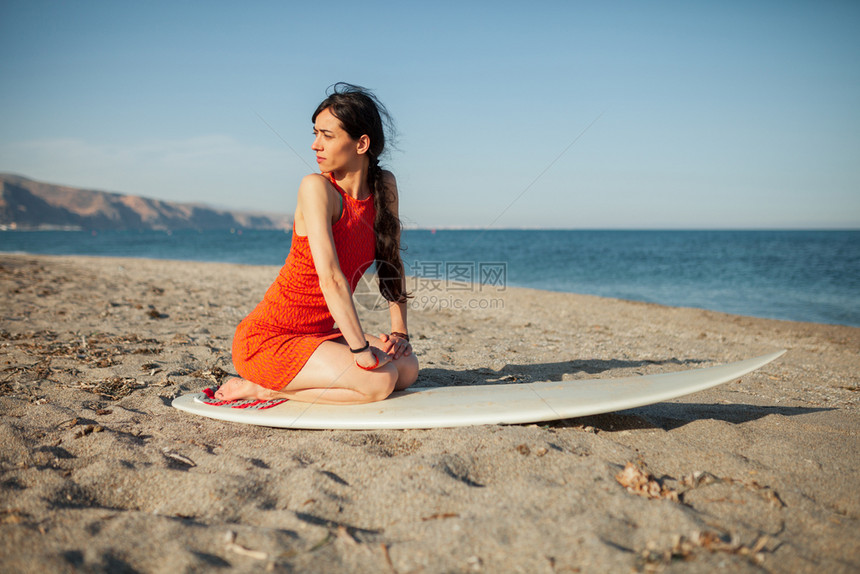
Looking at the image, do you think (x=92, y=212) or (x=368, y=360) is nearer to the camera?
(x=368, y=360)

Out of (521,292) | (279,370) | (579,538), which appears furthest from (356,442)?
(521,292)

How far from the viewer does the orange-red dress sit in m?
2.38

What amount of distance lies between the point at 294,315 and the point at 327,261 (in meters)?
0.42

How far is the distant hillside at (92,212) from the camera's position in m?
76.9

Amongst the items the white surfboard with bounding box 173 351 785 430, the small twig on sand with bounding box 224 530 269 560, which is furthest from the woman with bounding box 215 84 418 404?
the small twig on sand with bounding box 224 530 269 560

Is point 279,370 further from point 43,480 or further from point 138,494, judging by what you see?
point 43,480

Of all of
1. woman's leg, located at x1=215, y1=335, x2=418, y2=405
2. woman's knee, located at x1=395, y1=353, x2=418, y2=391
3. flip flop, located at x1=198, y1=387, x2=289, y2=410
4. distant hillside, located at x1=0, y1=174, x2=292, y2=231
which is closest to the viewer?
woman's leg, located at x1=215, y1=335, x2=418, y2=405

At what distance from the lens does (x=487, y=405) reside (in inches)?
Result: 90.7

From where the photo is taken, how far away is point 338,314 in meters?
2.19

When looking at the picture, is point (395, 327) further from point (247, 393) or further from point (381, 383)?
point (247, 393)

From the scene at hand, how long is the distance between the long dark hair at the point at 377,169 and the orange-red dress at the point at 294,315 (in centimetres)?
12

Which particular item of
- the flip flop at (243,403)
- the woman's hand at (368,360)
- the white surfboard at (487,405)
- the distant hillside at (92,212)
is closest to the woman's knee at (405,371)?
the white surfboard at (487,405)

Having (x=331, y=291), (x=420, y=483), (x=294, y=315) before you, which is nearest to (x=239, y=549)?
(x=420, y=483)

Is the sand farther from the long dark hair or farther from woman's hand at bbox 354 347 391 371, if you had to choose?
the long dark hair
